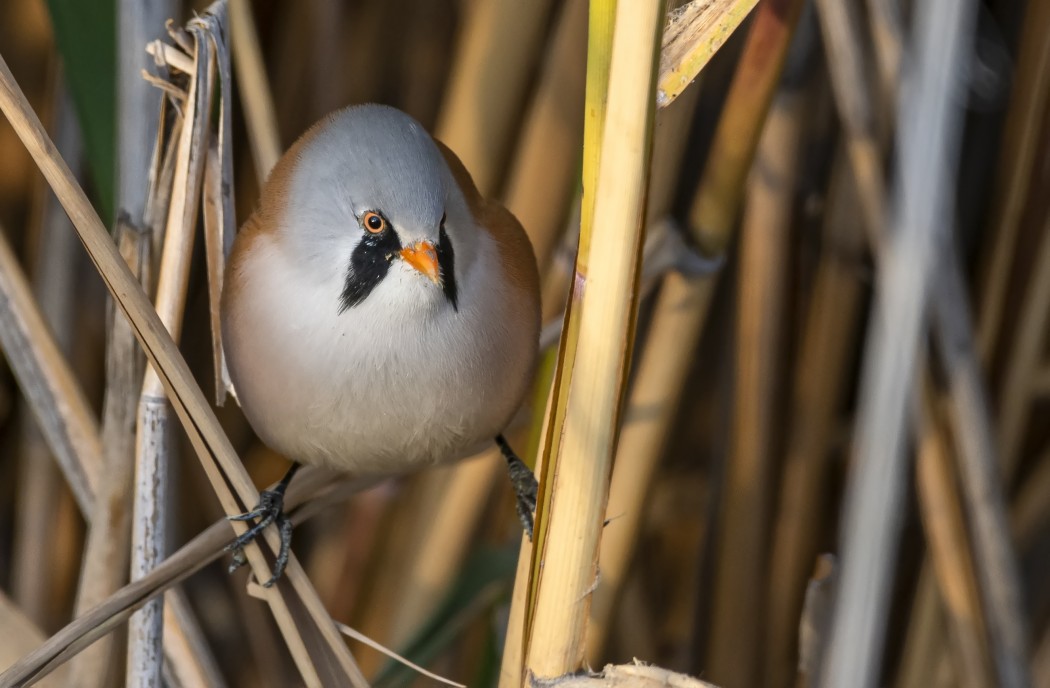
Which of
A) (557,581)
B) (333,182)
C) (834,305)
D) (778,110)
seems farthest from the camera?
(834,305)

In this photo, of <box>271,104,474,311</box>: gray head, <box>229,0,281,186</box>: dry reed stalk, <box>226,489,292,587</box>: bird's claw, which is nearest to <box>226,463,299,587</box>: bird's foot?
<box>226,489,292,587</box>: bird's claw

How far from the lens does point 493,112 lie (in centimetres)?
138

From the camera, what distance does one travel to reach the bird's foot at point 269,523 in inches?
37.7

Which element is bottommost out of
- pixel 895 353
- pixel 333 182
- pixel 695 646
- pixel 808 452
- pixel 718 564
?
pixel 695 646

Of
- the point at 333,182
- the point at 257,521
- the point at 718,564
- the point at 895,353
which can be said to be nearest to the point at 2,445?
the point at 257,521

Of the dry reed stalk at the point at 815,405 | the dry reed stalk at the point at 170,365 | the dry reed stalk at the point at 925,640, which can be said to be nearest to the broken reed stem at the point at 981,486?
the dry reed stalk at the point at 925,640

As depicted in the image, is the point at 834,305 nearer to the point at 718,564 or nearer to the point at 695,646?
the point at 718,564

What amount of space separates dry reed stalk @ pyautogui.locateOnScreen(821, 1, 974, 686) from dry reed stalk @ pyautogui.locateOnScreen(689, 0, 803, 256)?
11.3 inches

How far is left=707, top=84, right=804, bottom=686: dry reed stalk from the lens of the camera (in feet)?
4.51

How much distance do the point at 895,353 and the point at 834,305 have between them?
720 mm

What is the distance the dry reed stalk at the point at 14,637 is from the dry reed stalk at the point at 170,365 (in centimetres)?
36

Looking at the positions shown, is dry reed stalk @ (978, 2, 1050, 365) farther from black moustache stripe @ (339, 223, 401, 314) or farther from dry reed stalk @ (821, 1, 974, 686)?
black moustache stripe @ (339, 223, 401, 314)

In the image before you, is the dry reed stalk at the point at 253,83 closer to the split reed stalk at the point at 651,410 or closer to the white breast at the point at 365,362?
the white breast at the point at 365,362

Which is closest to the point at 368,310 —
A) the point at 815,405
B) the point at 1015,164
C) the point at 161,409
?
the point at 161,409
